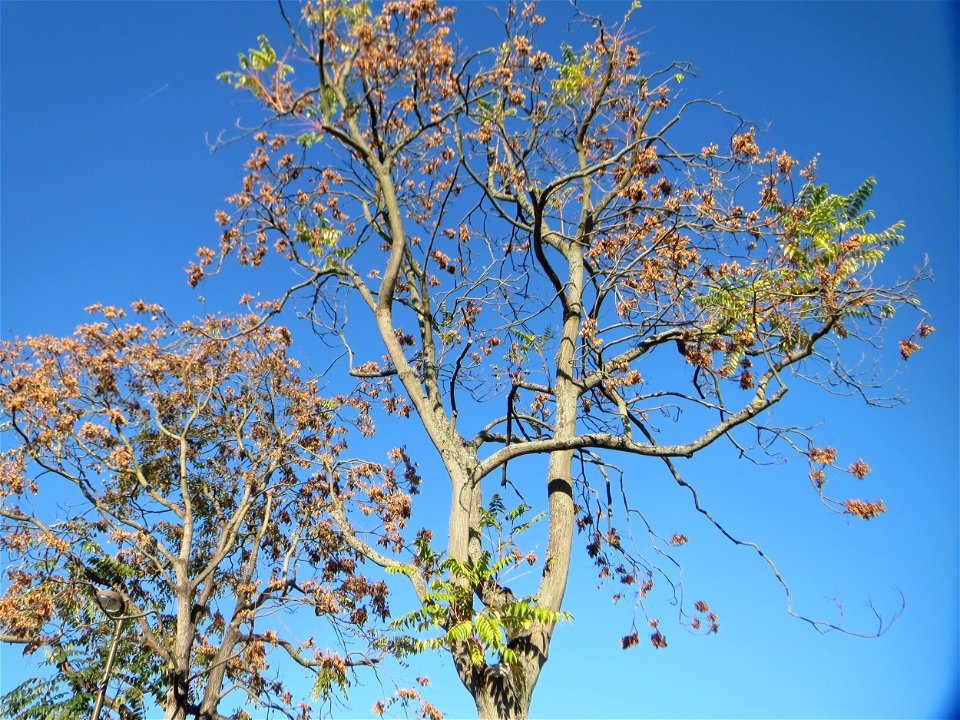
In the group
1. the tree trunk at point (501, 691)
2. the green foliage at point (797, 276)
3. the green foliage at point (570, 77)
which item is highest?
the green foliage at point (570, 77)

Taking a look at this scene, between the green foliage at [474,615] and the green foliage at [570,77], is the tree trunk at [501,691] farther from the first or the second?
the green foliage at [570,77]

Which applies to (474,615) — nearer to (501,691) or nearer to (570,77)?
(501,691)

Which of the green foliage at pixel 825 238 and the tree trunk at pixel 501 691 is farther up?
the green foliage at pixel 825 238

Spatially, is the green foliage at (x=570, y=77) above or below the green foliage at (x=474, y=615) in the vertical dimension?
above

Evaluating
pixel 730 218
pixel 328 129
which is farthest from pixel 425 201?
pixel 730 218

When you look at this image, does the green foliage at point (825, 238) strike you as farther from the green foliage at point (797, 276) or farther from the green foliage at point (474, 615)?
the green foliage at point (474, 615)

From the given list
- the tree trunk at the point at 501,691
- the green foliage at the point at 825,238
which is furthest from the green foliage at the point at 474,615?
the green foliage at the point at 825,238

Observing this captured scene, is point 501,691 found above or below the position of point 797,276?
below

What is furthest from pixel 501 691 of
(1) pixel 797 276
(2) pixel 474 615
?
(1) pixel 797 276

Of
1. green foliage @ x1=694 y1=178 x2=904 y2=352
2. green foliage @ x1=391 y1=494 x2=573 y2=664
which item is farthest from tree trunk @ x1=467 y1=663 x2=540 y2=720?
green foliage @ x1=694 y1=178 x2=904 y2=352

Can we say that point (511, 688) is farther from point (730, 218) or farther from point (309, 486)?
point (309, 486)

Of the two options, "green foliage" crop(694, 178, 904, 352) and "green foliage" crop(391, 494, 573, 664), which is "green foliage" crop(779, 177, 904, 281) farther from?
"green foliage" crop(391, 494, 573, 664)

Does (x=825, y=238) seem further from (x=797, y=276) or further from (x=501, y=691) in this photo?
(x=501, y=691)

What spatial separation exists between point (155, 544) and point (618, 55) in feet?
36.6
